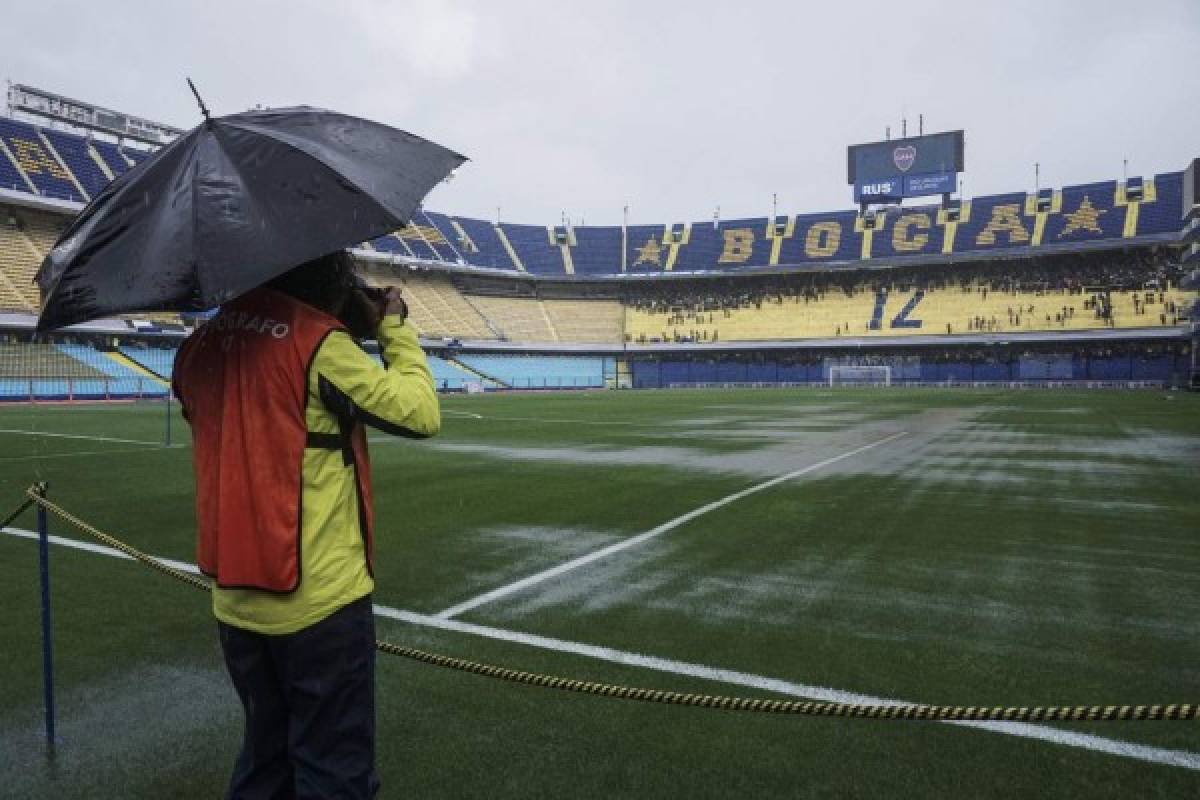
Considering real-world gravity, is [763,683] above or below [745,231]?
below

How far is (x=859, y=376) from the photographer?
6712 centimetres

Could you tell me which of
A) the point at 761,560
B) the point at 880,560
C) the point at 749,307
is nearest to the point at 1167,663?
the point at 880,560

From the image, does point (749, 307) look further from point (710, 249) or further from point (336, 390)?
point (336, 390)

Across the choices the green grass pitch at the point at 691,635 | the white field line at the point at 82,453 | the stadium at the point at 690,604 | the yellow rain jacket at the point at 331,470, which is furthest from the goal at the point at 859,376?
the yellow rain jacket at the point at 331,470

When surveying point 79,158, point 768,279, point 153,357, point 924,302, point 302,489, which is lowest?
point 302,489

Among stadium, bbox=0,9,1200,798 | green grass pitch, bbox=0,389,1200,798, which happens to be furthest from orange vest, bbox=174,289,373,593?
green grass pitch, bbox=0,389,1200,798

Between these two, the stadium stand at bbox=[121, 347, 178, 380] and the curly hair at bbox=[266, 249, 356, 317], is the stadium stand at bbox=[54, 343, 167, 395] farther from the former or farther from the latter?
the curly hair at bbox=[266, 249, 356, 317]

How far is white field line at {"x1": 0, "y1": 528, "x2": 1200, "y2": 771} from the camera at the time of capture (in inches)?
128

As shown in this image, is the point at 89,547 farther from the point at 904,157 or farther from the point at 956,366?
the point at 904,157

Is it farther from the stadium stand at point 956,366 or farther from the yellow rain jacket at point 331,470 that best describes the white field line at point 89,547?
the stadium stand at point 956,366

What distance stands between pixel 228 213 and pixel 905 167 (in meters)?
78.0

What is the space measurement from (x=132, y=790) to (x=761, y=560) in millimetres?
4739

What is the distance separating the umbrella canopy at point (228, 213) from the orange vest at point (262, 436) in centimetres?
18

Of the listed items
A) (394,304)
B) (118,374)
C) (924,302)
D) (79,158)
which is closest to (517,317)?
(79,158)
